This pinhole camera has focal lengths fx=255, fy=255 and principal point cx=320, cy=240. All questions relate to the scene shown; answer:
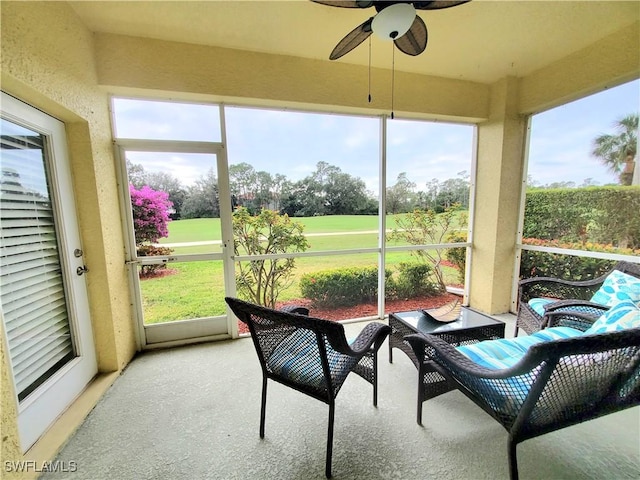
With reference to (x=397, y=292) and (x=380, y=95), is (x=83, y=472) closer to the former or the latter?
(x=397, y=292)

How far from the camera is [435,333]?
1813mm

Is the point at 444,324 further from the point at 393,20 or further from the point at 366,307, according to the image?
the point at 393,20

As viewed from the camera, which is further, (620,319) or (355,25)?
(355,25)

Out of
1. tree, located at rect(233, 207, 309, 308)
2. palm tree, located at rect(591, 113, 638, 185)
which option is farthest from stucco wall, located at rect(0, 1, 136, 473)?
palm tree, located at rect(591, 113, 638, 185)

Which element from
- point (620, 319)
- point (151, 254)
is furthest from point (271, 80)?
point (620, 319)

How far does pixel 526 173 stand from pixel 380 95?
6.59 feet

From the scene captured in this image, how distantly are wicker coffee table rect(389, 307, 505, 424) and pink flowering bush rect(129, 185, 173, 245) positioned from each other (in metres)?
2.36

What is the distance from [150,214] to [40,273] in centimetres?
99

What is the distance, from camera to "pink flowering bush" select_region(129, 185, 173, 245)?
2.47 metres

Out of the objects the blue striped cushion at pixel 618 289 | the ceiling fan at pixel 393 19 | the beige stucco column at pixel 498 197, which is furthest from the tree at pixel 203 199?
the blue striped cushion at pixel 618 289

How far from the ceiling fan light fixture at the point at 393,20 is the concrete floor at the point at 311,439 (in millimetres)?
2372

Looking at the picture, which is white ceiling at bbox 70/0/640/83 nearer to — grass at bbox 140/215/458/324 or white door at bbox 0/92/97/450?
white door at bbox 0/92/97/450

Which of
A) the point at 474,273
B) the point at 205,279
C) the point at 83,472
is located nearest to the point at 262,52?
the point at 205,279

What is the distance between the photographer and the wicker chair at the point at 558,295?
1.99 m
